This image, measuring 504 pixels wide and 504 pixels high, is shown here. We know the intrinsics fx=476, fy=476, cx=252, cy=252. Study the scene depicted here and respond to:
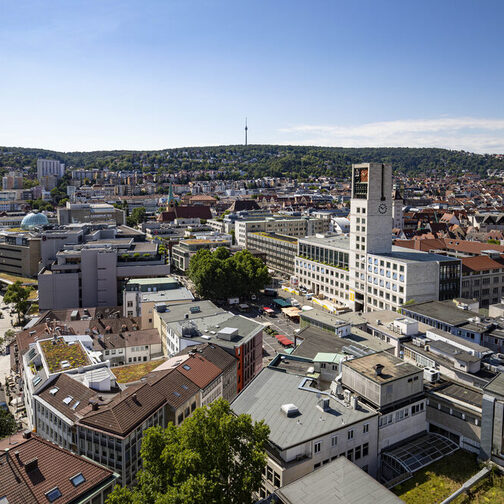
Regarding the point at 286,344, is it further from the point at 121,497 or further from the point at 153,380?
the point at 121,497

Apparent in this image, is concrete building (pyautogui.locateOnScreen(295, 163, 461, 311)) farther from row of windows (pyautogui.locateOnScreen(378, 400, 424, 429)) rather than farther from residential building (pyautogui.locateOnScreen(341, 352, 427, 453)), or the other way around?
row of windows (pyautogui.locateOnScreen(378, 400, 424, 429))

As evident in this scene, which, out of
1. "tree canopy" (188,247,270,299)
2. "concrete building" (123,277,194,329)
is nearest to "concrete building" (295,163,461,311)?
"tree canopy" (188,247,270,299)

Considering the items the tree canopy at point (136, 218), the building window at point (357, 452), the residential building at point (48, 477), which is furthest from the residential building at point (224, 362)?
the tree canopy at point (136, 218)

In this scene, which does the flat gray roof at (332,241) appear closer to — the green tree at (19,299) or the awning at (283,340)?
the awning at (283,340)

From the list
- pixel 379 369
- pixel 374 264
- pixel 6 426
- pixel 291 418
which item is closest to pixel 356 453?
pixel 291 418

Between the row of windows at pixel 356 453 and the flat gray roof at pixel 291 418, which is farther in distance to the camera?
the row of windows at pixel 356 453
